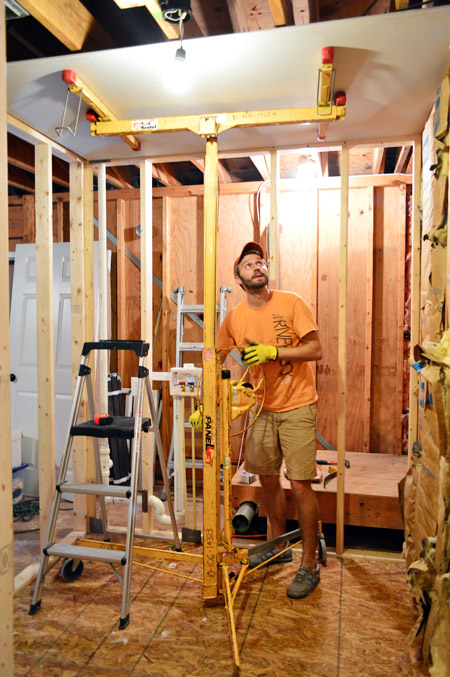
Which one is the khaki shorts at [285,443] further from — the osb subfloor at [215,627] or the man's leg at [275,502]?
the osb subfloor at [215,627]

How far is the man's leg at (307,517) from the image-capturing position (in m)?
2.46

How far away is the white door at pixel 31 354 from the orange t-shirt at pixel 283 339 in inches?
69.5

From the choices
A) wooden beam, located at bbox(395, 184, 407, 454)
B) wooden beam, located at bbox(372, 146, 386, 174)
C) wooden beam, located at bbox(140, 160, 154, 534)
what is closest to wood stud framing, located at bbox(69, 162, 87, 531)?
wooden beam, located at bbox(140, 160, 154, 534)

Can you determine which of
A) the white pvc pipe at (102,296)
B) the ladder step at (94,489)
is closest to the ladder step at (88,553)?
the ladder step at (94,489)

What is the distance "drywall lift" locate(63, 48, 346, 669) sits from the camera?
204cm

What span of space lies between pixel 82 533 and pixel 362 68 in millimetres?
2943

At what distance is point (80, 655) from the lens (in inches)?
76.0

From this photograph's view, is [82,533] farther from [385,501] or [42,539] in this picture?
[385,501]

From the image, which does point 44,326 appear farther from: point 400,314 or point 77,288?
point 400,314

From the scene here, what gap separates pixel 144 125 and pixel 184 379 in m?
1.48

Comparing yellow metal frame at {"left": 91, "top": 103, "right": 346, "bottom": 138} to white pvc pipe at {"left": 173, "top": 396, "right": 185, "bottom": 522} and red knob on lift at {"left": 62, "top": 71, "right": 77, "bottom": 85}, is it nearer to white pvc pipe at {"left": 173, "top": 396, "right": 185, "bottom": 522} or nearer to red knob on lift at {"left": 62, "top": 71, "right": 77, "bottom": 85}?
red knob on lift at {"left": 62, "top": 71, "right": 77, "bottom": 85}

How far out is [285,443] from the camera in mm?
2529

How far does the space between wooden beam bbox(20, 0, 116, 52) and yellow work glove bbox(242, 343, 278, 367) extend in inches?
57.9

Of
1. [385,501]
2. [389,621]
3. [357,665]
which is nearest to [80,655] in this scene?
[357,665]
